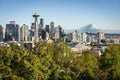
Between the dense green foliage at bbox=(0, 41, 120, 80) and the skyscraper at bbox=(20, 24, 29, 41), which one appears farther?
the skyscraper at bbox=(20, 24, 29, 41)

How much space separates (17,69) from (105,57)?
1098 centimetres

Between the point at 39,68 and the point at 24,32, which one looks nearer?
the point at 39,68

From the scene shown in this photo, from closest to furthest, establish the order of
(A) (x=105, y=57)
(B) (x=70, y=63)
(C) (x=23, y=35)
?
(A) (x=105, y=57) < (B) (x=70, y=63) < (C) (x=23, y=35)

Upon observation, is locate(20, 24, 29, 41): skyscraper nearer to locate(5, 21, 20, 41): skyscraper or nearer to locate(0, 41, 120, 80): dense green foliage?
locate(5, 21, 20, 41): skyscraper

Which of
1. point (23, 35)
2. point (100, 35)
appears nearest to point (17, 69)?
point (23, 35)

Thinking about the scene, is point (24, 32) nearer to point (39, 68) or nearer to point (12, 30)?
point (12, 30)

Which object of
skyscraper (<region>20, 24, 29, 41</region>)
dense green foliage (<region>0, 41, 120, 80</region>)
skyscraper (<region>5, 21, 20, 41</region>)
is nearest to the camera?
dense green foliage (<region>0, 41, 120, 80</region>)

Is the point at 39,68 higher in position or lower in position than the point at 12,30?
lower

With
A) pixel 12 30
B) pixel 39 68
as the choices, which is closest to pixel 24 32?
pixel 12 30

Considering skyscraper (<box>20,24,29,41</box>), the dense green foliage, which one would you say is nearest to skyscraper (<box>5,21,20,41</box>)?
skyscraper (<box>20,24,29,41</box>)

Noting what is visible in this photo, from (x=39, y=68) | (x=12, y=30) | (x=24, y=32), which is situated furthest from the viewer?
(x=24, y=32)

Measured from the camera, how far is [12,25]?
116875 millimetres

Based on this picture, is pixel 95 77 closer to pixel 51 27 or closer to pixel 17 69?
pixel 17 69

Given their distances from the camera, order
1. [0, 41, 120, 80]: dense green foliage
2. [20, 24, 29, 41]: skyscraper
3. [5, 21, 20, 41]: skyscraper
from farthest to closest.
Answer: [20, 24, 29, 41]: skyscraper < [5, 21, 20, 41]: skyscraper < [0, 41, 120, 80]: dense green foliage
